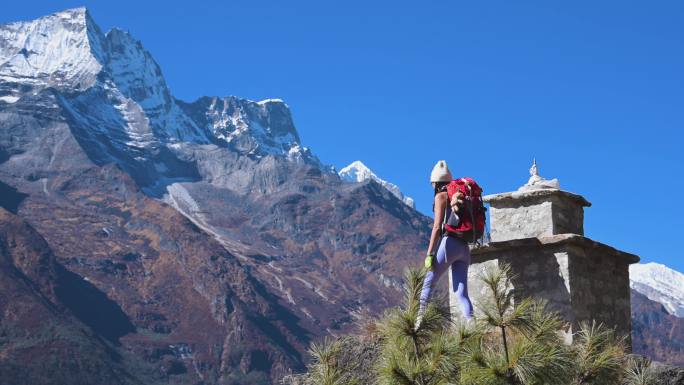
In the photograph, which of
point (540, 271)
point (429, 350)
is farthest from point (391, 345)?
point (540, 271)

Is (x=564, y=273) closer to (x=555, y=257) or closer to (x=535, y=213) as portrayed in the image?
(x=555, y=257)

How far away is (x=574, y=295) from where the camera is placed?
11.8m

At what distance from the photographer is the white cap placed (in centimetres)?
971

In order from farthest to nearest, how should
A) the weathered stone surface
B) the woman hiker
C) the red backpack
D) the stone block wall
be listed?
1. the weathered stone surface
2. the stone block wall
3. the red backpack
4. the woman hiker

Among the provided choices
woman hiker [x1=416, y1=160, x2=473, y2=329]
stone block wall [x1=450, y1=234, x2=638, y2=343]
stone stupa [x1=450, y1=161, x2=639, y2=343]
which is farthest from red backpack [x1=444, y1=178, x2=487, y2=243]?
stone stupa [x1=450, y1=161, x2=639, y2=343]

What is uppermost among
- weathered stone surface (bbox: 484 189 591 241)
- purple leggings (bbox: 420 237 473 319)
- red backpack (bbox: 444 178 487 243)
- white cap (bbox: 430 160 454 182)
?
weathered stone surface (bbox: 484 189 591 241)

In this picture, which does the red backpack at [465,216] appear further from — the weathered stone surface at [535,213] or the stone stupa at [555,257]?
the weathered stone surface at [535,213]

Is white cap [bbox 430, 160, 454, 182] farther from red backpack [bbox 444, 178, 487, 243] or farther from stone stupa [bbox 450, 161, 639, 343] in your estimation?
stone stupa [bbox 450, 161, 639, 343]

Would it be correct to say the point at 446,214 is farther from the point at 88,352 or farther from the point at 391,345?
the point at 88,352

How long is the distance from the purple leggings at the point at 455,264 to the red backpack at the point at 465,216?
10cm

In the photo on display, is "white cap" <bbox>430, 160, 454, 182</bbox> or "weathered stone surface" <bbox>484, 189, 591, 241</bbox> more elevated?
"weathered stone surface" <bbox>484, 189, 591, 241</bbox>

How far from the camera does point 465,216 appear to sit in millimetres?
9344

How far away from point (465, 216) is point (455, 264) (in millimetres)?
538


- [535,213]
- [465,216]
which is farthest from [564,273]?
[465,216]
